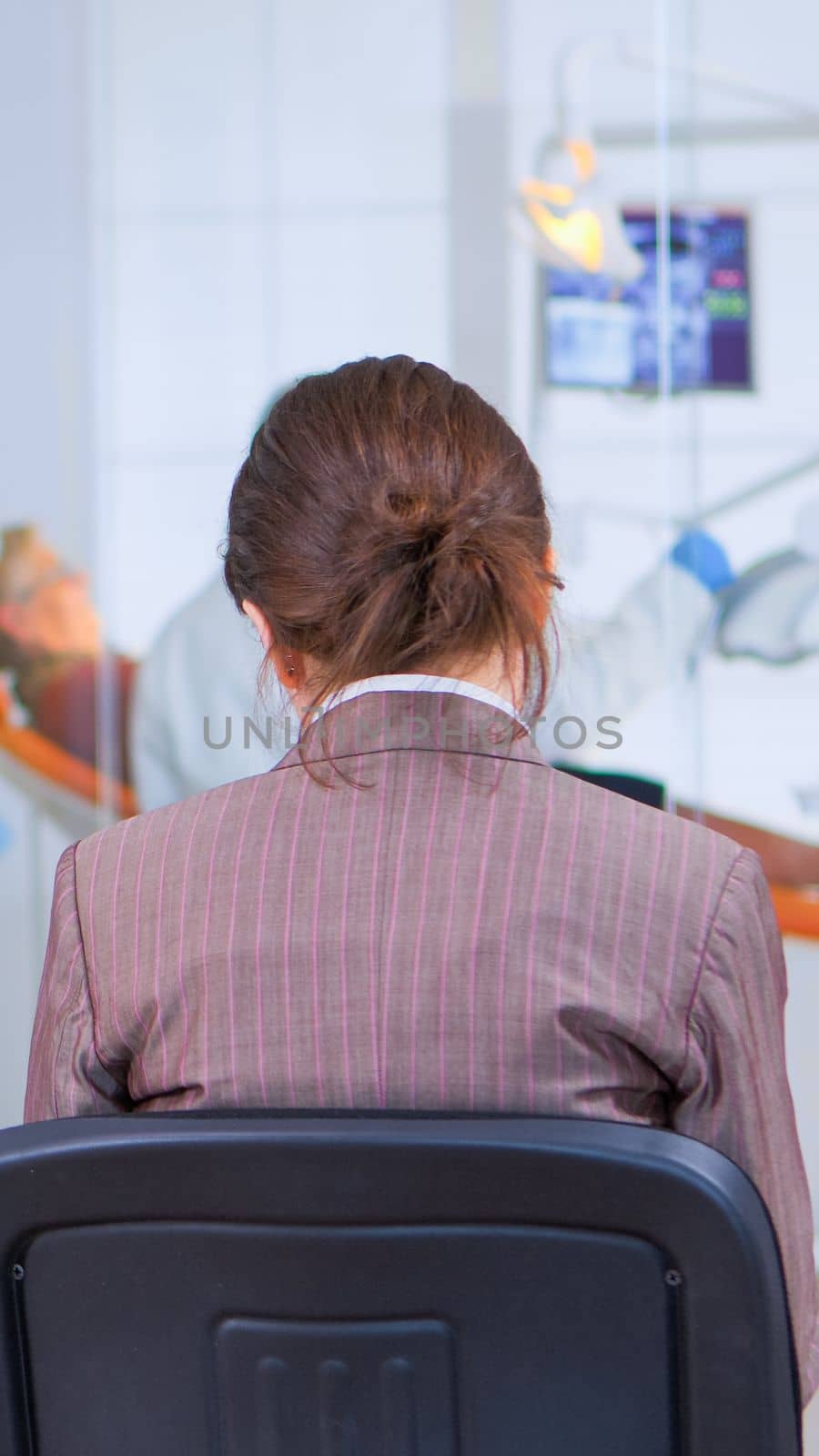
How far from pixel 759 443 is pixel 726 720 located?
16.0 inches

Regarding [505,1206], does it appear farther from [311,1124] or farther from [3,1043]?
[3,1043]

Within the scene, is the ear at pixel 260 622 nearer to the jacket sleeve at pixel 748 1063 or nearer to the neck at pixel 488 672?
the neck at pixel 488 672

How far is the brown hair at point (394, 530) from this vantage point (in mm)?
759

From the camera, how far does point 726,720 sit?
2.14 meters

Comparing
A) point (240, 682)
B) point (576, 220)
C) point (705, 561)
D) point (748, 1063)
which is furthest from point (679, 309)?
point (748, 1063)

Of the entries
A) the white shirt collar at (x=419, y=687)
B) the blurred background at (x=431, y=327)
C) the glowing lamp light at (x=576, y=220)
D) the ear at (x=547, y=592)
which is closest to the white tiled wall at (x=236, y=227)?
the blurred background at (x=431, y=327)

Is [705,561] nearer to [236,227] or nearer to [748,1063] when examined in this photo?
[236,227]

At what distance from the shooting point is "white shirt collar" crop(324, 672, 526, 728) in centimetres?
79

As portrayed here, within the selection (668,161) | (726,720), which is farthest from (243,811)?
(668,161)

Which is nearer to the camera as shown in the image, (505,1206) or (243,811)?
(505,1206)

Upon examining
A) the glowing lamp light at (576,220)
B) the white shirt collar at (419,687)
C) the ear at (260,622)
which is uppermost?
the glowing lamp light at (576,220)

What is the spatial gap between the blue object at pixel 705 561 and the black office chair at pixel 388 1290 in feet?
5.31

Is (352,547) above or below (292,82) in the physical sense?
below

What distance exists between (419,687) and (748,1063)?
10.1 inches
